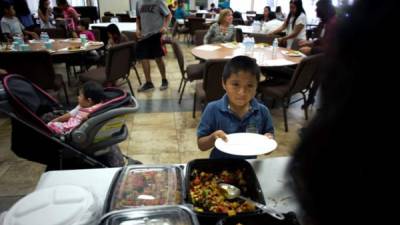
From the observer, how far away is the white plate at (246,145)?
3.65 ft

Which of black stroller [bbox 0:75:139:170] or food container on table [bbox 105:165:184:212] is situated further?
black stroller [bbox 0:75:139:170]

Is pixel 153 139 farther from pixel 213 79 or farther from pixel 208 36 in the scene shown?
pixel 208 36

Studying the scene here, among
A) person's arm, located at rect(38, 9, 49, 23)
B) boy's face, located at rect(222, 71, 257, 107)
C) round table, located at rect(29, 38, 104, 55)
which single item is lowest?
round table, located at rect(29, 38, 104, 55)

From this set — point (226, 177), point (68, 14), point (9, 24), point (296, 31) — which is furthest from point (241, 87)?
point (68, 14)

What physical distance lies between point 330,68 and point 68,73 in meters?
5.20

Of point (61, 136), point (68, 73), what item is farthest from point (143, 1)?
point (61, 136)

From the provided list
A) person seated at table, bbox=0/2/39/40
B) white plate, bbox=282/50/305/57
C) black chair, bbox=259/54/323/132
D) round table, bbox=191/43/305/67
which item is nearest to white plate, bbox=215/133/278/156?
black chair, bbox=259/54/323/132

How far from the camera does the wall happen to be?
34.0ft

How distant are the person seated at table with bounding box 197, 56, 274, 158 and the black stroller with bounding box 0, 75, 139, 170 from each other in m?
0.56

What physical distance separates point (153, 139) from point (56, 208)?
2.17m

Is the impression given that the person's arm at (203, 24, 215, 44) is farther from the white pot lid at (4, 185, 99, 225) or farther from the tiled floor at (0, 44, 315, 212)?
the white pot lid at (4, 185, 99, 225)

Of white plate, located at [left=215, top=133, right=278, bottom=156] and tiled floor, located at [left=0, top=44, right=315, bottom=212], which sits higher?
white plate, located at [left=215, top=133, right=278, bottom=156]

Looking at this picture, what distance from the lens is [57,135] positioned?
1.66 metres

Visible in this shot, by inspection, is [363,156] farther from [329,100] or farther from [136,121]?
[136,121]
